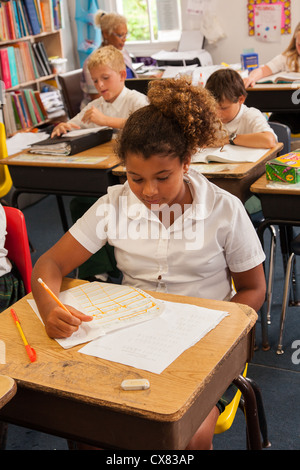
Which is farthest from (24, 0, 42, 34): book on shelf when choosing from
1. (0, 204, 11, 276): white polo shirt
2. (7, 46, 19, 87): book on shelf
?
(0, 204, 11, 276): white polo shirt

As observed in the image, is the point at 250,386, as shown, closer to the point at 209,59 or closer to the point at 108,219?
the point at 108,219

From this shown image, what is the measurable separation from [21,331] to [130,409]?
1.25 ft

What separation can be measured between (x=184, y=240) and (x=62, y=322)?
406 millimetres

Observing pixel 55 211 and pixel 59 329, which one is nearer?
pixel 59 329

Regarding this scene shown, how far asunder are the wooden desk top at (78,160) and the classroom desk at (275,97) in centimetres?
117

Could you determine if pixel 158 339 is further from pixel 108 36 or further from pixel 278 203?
pixel 108 36

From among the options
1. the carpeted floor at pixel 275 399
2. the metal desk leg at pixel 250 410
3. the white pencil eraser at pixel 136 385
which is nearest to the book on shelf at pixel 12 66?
the carpeted floor at pixel 275 399

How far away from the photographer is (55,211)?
4199mm

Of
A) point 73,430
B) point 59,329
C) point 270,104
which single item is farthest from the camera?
point 270,104

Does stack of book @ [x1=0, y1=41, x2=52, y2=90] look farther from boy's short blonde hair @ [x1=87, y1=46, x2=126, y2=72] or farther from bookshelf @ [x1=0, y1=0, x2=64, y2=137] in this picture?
boy's short blonde hair @ [x1=87, y1=46, x2=126, y2=72]

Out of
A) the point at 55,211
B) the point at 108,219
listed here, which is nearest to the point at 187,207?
the point at 108,219

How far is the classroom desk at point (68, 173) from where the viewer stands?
8.55 ft

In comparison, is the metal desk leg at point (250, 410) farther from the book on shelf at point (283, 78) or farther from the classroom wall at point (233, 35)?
the classroom wall at point (233, 35)

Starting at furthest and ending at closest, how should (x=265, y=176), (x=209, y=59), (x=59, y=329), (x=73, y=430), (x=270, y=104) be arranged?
(x=209, y=59) < (x=270, y=104) < (x=265, y=176) < (x=59, y=329) < (x=73, y=430)
